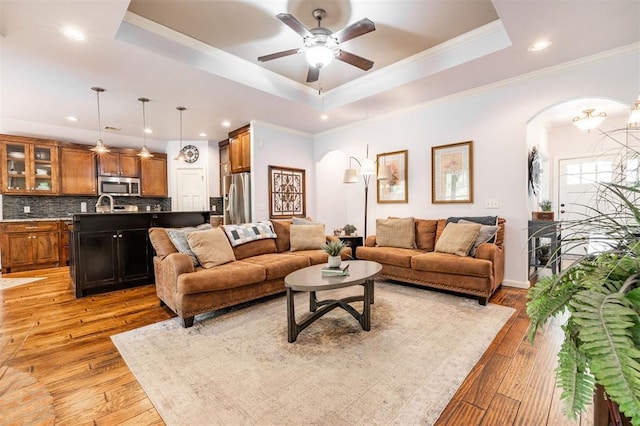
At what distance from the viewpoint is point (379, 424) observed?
1.49m

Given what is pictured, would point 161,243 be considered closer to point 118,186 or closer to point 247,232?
point 247,232

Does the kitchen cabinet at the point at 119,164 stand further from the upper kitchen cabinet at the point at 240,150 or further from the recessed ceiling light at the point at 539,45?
the recessed ceiling light at the point at 539,45

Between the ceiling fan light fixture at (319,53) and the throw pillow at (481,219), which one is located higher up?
the ceiling fan light fixture at (319,53)

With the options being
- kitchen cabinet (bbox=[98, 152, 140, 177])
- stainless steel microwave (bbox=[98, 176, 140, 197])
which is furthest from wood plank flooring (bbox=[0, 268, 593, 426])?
kitchen cabinet (bbox=[98, 152, 140, 177])

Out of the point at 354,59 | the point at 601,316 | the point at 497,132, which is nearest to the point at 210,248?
the point at 354,59

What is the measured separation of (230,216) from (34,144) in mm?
4069

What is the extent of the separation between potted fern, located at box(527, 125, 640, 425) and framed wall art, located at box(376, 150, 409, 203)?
403cm

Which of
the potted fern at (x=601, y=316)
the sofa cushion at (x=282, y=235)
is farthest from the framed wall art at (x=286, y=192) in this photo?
the potted fern at (x=601, y=316)

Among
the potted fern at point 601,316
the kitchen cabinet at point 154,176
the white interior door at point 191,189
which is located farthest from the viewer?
the white interior door at point 191,189

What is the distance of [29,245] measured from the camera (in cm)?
521

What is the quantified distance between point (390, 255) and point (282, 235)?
1604 millimetres

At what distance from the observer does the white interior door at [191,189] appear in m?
6.98

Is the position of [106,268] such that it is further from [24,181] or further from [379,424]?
[379,424]

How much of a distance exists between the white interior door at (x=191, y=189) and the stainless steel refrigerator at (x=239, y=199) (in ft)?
5.47
